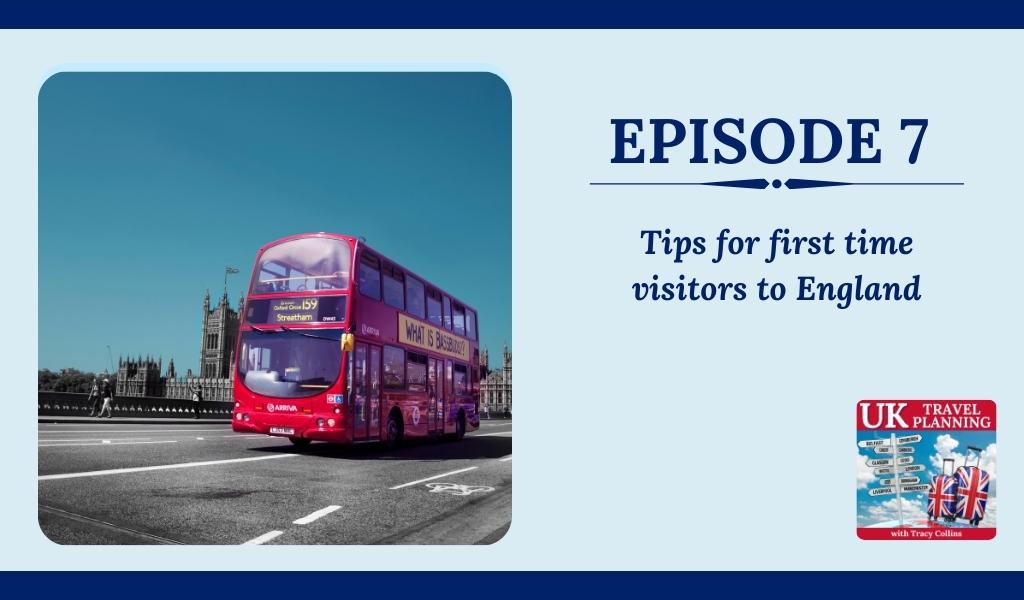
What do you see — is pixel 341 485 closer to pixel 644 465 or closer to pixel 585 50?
pixel 644 465

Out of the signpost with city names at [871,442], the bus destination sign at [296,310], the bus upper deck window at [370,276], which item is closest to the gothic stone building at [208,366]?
the bus destination sign at [296,310]

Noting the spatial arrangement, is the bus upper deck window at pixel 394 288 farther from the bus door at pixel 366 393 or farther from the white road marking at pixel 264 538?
the white road marking at pixel 264 538

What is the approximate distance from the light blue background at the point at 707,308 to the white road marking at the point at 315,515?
1.12 ft

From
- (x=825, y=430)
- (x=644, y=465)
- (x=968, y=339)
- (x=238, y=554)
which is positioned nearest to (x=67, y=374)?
(x=238, y=554)

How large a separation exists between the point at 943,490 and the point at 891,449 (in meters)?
0.52

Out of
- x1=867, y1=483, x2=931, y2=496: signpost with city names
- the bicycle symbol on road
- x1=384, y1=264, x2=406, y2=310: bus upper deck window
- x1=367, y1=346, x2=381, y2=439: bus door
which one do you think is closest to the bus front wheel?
x1=367, y1=346, x2=381, y2=439: bus door

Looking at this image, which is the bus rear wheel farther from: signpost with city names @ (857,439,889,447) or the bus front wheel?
signpost with city names @ (857,439,889,447)

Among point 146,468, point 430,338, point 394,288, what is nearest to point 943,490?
point 394,288

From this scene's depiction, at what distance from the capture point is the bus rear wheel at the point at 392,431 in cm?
1051

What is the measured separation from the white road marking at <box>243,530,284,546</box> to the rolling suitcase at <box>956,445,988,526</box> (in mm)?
5164

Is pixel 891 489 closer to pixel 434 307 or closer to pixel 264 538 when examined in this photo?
pixel 264 538

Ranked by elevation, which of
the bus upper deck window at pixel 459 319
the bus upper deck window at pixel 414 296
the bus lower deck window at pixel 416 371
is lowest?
the bus lower deck window at pixel 416 371

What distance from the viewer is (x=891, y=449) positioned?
5.79 meters

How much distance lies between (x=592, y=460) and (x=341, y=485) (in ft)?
10.7
